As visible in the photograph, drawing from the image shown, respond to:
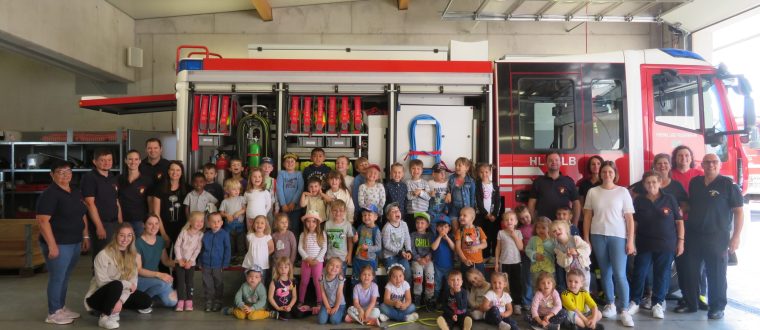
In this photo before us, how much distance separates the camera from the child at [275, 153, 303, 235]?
5.45 metres

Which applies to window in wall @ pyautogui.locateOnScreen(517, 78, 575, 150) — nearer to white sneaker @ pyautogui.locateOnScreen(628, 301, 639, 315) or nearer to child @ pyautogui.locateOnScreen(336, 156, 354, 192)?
white sneaker @ pyautogui.locateOnScreen(628, 301, 639, 315)

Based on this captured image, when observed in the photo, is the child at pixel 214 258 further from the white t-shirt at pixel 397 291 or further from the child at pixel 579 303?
the child at pixel 579 303

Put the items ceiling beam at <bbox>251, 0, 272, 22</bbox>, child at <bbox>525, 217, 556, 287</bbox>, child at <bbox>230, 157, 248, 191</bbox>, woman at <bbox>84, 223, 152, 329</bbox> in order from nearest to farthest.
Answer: woman at <bbox>84, 223, 152, 329</bbox> → child at <bbox>525, 217, 556, 287</bbox> → child at <bbox>230, 157, 248, 191</bbox> → ceiling beam at <bbox>251, 0, 272, 22</bbox>

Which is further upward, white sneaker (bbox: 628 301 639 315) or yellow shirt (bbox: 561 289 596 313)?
yellow shirt (bbox: 561 289 596 313)

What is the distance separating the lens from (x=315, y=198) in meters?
5.32

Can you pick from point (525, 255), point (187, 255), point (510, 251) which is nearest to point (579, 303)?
point (525, 255)

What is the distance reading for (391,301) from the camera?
189 inches

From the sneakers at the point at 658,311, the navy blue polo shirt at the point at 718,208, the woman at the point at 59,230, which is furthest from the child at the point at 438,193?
the woman at the point at 59,230

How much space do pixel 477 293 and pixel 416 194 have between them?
4.00 ft

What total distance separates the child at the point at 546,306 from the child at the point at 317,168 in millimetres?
2551

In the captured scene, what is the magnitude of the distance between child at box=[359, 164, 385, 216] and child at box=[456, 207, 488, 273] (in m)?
0.88

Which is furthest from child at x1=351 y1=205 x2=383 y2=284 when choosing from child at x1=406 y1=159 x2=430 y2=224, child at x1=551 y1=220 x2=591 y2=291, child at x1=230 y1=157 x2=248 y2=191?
child at x1=551 y1=220 x2=591 y2=291

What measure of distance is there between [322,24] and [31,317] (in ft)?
25.3

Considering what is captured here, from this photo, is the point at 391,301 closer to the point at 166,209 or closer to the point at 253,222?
the point at 253,222
